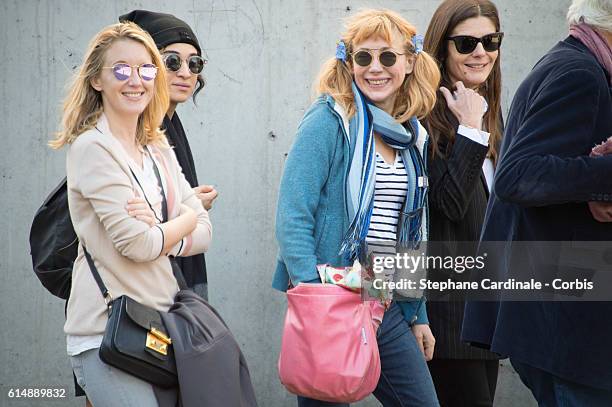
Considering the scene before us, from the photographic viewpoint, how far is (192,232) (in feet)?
11.7

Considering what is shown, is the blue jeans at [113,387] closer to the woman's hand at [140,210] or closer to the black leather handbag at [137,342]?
the black leather handbag at [137,342]

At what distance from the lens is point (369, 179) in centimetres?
380

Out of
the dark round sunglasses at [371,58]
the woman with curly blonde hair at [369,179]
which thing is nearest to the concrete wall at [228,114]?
the woman with curly blonde hair at [369,179]

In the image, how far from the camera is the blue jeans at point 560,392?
10.6ft

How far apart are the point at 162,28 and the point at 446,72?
3.96 feet

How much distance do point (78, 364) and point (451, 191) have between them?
168cm

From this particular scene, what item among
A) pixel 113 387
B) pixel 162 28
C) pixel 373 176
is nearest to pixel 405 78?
pixel 373 176

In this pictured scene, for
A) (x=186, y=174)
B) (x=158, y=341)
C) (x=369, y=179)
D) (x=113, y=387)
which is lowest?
(x=113, y=387)

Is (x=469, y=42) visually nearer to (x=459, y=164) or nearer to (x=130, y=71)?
(x=459, y=164)

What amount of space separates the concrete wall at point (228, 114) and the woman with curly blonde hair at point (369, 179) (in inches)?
67.7

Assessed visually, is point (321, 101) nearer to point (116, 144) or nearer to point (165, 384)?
point (116, 144)

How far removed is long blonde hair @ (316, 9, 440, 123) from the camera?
157 inches

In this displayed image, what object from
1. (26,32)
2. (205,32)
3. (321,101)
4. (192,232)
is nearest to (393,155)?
(321,101)

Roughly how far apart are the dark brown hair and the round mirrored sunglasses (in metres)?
1.33
